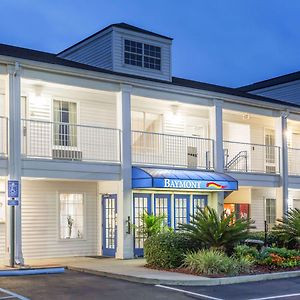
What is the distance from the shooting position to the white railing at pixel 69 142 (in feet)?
60.5

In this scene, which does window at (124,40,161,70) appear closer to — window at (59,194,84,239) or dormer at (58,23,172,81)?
dormer at (58,23,172,81)

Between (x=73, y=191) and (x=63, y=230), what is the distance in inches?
54.6

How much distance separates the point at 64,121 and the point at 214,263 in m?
7.87

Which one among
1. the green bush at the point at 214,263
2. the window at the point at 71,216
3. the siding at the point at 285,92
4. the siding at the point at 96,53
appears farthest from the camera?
the siding at the point at 285,92

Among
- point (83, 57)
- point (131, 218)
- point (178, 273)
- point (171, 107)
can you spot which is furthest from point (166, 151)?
point (178, 273)

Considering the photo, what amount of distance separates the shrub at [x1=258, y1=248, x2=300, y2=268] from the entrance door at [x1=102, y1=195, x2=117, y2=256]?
530 centimetres

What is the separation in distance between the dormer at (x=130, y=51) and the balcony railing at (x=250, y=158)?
478cm

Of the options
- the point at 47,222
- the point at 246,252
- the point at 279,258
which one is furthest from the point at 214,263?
the point at 47,222

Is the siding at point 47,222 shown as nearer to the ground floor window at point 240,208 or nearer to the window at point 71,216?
the window at point 71,216

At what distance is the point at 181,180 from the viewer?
19.4m

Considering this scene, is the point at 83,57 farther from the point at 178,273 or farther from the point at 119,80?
the point at 178,273

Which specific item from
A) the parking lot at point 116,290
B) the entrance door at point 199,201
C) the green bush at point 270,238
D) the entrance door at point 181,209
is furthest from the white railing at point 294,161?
the parking lot at point 116,290

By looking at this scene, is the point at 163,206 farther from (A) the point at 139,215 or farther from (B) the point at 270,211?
(B) the point at 270,211

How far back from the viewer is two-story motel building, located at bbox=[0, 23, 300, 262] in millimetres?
17641
